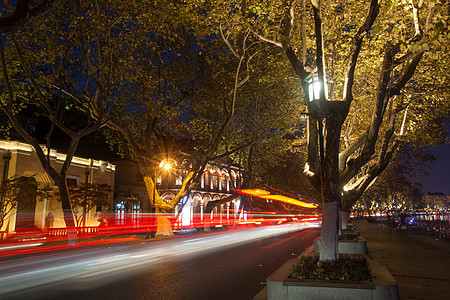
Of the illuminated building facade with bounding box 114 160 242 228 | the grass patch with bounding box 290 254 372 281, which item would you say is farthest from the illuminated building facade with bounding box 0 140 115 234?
the grass patch with bounding box 290 254 372 281

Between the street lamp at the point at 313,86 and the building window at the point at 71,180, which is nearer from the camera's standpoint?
the street lamp at the point at 313,86

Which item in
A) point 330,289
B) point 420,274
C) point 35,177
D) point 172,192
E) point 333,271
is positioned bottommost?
point 420,274

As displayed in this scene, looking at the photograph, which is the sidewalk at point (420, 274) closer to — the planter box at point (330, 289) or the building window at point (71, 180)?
the planter box at point (330, 289)

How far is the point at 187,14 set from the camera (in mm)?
14969

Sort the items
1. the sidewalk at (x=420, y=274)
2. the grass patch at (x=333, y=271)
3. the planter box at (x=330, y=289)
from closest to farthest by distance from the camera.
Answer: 1. the planter box at (x=330, y=289)
2. the grass patch at (x=333, y=271)
3. the sidewalk at (x=420, y=274)

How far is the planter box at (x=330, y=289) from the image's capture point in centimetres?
567

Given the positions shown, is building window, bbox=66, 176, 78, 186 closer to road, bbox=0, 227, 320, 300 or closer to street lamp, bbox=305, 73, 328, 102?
road, bbox=0, 227, 320, 300

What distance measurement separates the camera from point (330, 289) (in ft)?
19.1

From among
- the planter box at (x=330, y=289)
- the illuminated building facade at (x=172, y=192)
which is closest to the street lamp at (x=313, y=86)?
the planter box at (x=330, y=289)

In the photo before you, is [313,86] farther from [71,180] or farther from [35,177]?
[71,180]

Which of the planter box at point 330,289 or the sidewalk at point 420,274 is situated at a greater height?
the planter box at point 330,289

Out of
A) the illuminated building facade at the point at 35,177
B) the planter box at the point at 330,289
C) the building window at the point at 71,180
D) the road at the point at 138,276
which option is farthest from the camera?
the building window at the point at 71,180

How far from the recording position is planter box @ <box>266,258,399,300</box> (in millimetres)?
5672

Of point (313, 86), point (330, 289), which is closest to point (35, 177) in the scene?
point (313, 86)
